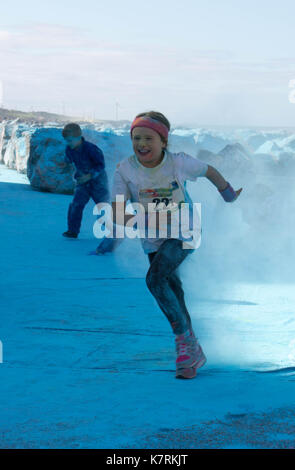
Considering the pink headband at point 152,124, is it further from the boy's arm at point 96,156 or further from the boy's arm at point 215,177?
the boy's arm at point 96,156

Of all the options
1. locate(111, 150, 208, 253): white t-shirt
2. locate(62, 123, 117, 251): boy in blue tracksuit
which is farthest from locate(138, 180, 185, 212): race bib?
locate(62, 123, 117, 251): boy in blue tracksuit

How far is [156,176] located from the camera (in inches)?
128

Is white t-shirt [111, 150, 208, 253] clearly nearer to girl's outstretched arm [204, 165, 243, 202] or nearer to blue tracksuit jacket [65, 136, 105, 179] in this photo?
girl's outstretched arm [204, 165, 243, 202]

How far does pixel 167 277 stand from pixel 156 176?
1.49 ft

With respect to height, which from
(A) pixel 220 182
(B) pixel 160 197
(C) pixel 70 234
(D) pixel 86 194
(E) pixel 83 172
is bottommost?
(B) pixel 160 197

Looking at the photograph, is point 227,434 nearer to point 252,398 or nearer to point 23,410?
point 252,398

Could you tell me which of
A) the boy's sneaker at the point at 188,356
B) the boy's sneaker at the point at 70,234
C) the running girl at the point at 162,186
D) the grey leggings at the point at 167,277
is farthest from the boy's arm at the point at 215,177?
the boy's sneaker at the point at 70,234

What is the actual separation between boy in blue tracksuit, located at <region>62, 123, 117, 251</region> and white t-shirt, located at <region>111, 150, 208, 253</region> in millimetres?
3836

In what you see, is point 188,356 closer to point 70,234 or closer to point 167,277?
point 167,277

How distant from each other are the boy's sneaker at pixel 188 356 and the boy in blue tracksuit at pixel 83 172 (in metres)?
4.05

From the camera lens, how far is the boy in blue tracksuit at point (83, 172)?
23.5ft

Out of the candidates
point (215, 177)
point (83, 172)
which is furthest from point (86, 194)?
point (215, 177)

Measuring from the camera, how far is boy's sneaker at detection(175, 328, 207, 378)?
10.6 ft
